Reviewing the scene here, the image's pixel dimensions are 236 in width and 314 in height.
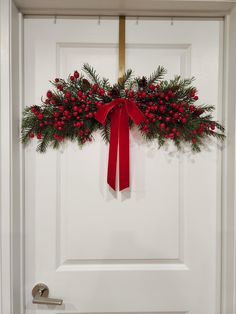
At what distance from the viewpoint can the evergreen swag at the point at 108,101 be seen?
1.07 meters

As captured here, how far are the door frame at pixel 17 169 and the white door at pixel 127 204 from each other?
3 centimetres

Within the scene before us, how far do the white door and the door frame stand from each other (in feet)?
0.10

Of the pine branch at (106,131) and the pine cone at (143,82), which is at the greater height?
the pine cone at (143,82)

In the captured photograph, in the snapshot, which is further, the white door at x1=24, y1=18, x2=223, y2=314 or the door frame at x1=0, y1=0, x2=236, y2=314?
the white door at x1=24, y1=18, x2=223, y2=314

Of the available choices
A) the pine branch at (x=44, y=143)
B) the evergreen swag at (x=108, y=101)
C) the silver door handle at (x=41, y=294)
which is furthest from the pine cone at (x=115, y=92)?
the silver door handle at (x=41, y=294)

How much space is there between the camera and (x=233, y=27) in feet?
3.56

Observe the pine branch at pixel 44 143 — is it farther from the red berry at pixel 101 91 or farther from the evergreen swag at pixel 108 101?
the red berry at pixel 101 91

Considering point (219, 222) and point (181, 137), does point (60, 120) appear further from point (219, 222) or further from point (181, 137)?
point (219, 222)

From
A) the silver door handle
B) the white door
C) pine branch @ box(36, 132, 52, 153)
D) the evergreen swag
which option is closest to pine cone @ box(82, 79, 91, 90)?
the evergreen swag

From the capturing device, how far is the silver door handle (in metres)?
1.11

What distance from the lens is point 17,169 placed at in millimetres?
1108

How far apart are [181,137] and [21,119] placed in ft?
2.12

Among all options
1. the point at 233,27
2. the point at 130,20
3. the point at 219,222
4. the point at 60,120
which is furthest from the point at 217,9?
the point at 219,222

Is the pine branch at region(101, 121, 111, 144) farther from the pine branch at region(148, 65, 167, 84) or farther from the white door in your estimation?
the pine branch at region(148, 65, 167, 84)
